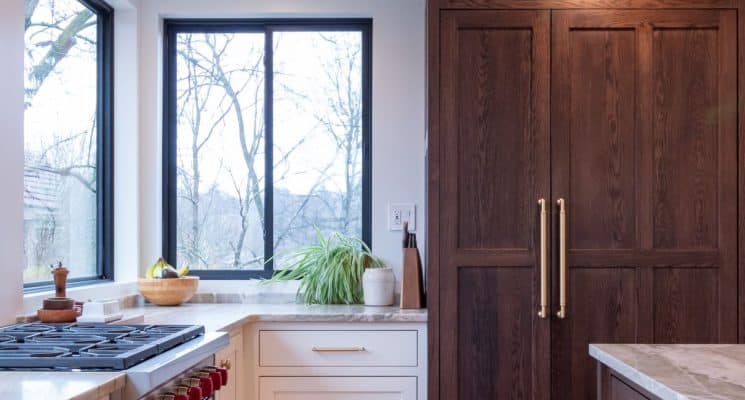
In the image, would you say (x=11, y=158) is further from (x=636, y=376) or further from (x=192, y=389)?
(x=636, y=376)

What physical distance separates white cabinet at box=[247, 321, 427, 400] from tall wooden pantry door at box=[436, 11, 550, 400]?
0.15 m

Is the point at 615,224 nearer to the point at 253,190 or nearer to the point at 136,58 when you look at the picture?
the point at 253,190

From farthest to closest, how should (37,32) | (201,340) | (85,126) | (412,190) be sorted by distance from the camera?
(412,190) < (85,126) < (37,32) < (201,340)

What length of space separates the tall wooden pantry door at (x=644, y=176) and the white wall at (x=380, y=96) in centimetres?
76

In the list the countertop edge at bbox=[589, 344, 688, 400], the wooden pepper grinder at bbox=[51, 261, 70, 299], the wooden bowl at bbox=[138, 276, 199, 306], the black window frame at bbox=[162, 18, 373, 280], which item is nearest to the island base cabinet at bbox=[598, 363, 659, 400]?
the countertop edge at bbox=[589, 344, 688, 400]

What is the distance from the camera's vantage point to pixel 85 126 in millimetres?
3088

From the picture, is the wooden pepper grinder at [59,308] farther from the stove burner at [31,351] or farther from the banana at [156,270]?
the banana at [156,270]

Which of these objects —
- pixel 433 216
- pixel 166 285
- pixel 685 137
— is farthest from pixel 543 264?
pixel 166 285

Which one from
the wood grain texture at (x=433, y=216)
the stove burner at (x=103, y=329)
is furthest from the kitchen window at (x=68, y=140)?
the wood grain texture at (x=433, y=216)

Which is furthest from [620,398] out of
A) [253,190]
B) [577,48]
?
[253,190]

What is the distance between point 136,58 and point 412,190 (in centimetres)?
134

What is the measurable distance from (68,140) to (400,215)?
138cm

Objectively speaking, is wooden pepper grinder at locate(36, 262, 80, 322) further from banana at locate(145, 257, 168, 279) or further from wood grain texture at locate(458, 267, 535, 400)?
wood grain texture at locate(458, 267, 535, 400)

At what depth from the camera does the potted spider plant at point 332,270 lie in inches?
125
